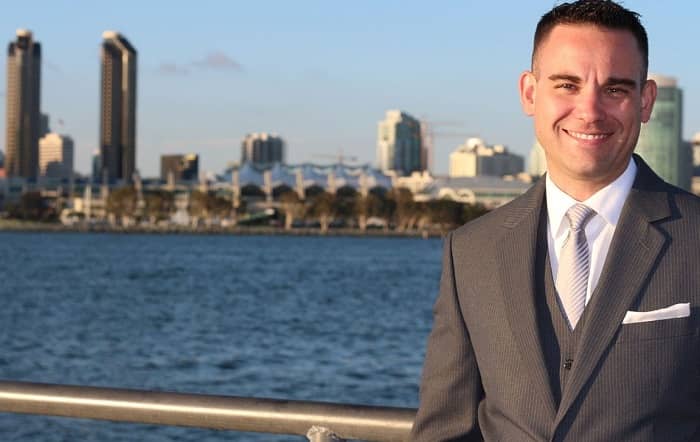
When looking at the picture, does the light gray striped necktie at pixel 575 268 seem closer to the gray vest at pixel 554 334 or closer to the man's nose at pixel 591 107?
the gray vest at pixel 554 334

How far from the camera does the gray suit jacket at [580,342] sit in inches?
81.5

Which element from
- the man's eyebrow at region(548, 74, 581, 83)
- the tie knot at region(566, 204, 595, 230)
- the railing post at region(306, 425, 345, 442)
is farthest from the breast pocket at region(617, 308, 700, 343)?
the railing post at region(306, 425, 345, 442)

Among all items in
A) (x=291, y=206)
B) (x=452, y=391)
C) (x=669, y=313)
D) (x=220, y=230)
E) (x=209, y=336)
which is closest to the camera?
(x=669, y=313)

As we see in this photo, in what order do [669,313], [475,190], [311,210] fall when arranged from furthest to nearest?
[475,190]
[311,210]
[669,313]

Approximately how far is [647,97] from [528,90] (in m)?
0.23

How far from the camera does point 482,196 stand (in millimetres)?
180500

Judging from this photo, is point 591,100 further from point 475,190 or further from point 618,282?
point 475,190

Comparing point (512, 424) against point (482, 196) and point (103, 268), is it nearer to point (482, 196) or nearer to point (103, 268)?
point (103, 268)

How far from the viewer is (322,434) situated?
8.16ft

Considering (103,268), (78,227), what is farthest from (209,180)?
(103,268)

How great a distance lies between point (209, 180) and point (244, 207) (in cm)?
3730

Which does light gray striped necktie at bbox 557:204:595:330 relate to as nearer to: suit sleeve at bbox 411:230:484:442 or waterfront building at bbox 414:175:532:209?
suit sleeve at bbox 411:230:484:442

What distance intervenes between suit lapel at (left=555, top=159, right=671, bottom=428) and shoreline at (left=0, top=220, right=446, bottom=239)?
15387 cm

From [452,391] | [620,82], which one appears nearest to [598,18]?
[620,82]
